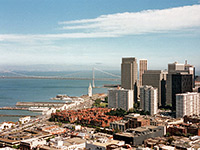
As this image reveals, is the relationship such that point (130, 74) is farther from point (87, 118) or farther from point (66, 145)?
point (66, 145)

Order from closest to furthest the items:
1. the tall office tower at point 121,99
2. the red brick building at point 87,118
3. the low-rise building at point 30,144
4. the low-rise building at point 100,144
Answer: the low-rise building at point 100,144 < the low-rise building at point 30,144 < the red brick building at point 87,118 < the tall office tower at point 121,99

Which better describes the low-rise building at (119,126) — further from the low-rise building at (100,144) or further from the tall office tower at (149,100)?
the tall office tower at (149,100)

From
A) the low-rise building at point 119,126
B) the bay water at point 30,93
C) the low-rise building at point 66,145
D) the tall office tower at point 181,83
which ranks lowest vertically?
the bay water at point 30,93

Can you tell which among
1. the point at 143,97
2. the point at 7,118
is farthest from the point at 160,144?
the point at 7,118

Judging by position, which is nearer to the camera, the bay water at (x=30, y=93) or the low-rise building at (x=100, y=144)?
the low-rise building at (x=100, y=144)

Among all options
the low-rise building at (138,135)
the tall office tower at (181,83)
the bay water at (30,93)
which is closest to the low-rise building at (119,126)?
the low-rise building at (138,135)

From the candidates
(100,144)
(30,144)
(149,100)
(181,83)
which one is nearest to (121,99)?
(149,100)
